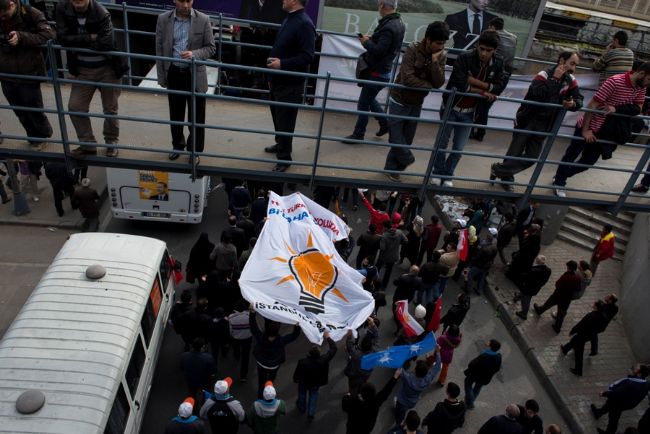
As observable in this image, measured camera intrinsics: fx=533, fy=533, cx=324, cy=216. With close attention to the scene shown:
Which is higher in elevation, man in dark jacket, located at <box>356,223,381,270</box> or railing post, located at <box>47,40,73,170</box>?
railing post, located at <box>47,40,73,170</box>

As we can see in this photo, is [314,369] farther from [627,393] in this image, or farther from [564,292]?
[564,292]

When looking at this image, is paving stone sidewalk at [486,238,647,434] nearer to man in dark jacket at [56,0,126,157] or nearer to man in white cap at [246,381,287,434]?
man in white cap at [246,381,287,434]

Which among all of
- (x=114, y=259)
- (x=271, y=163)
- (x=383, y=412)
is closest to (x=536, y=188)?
(x=271, y=163)

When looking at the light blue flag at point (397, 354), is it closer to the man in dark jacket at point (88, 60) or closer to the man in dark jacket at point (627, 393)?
the man in dark jacket at point (627, 393)

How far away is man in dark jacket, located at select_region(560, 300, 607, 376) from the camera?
957 cm

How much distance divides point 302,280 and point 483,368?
10.8 ft

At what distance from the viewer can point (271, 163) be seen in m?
7.16

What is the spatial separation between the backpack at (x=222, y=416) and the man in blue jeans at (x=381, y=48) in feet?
12.5

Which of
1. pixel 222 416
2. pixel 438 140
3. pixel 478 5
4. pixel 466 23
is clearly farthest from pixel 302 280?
pixel 478 5

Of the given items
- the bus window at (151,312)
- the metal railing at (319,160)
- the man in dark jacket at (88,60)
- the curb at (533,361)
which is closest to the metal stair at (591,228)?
the curb at (533,361)

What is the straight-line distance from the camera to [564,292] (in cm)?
1052

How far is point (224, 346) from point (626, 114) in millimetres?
7224

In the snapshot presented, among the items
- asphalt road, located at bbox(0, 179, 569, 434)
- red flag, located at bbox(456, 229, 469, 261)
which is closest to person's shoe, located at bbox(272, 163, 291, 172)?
asphalt road, located at bbox(0, 179, 569, 434)

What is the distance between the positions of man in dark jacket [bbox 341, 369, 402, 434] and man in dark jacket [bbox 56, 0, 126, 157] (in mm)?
4525
